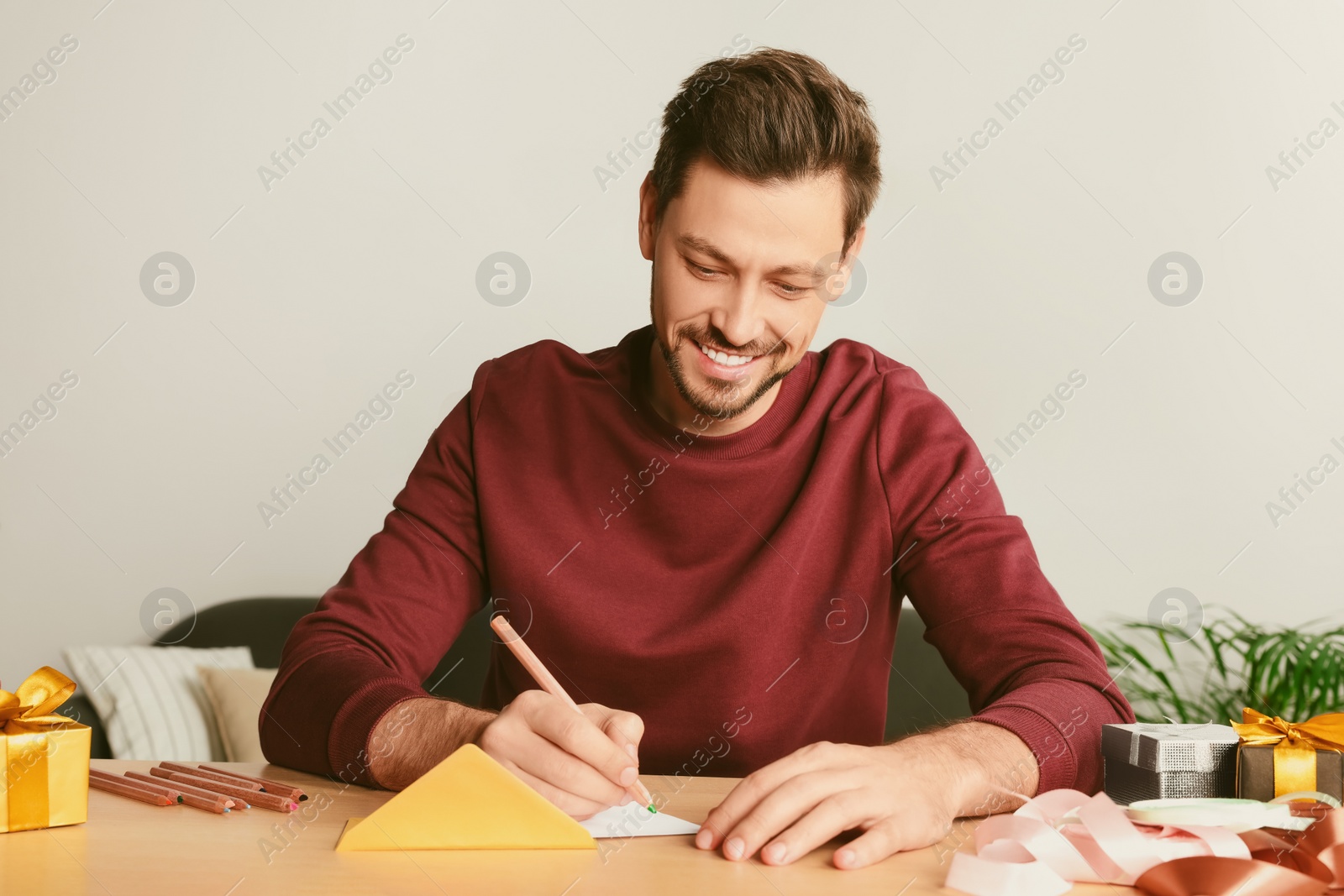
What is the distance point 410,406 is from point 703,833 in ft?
6.50

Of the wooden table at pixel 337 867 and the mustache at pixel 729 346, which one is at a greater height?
the mustache at pixel 729 346

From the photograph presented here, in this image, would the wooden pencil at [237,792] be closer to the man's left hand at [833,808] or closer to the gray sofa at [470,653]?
the man's left hand at [833,808]

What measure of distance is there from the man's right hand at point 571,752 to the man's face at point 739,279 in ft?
2.09

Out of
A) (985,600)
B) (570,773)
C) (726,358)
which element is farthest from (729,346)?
(570,773)

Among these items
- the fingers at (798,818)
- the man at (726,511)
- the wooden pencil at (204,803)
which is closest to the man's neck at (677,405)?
the man at (726,511)

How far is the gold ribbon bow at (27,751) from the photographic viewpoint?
894 mm

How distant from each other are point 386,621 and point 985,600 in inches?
31.3

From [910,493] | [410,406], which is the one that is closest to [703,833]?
[910,493]

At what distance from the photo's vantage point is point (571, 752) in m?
0.99

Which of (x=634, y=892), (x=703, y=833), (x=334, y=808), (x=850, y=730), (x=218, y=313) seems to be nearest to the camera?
(x=634, y=892)

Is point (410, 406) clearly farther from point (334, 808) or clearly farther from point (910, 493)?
point (334, 808)

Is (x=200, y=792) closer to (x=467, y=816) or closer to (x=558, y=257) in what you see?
(x=467, y=816)

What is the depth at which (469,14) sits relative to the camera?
2750mm

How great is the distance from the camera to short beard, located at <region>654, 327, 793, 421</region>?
5.07 ft
